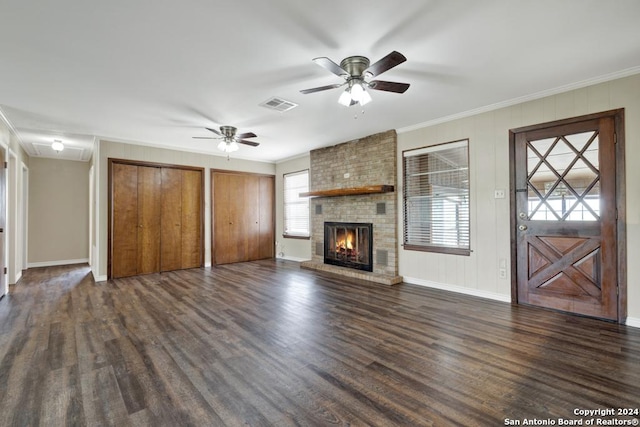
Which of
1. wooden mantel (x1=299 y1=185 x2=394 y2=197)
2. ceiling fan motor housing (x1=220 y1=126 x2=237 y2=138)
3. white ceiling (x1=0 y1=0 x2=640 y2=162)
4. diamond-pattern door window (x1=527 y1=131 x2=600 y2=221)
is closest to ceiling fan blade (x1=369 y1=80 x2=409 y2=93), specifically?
white ceiling (x1=0 y1=0 x2=640 y2=162)

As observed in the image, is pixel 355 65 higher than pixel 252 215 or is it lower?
higher

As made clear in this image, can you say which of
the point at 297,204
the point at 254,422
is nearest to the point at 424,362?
the point at 254,422

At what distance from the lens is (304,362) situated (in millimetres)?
2426

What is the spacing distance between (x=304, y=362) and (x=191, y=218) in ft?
17.1

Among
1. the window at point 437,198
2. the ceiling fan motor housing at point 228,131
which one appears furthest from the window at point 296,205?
the window at point 437,198

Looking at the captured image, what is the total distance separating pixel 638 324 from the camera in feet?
10.2

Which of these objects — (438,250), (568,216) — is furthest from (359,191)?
(568,216)

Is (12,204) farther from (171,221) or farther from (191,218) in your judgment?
(191,218)

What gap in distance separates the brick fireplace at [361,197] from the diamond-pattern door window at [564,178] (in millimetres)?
2083

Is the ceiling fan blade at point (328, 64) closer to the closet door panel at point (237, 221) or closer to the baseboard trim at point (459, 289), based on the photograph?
the baseboard trim at point (459, 289)

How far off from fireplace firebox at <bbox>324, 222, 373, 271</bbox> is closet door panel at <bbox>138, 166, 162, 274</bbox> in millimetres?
3610

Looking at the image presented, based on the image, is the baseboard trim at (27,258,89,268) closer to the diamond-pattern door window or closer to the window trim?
the window trim

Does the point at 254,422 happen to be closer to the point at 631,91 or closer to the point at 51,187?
the point at 631,91

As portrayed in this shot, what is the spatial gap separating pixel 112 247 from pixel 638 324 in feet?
Answer: 25.8
